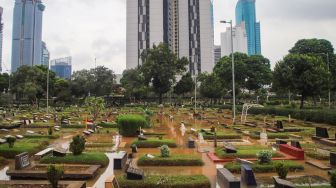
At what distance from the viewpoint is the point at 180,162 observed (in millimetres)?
14164

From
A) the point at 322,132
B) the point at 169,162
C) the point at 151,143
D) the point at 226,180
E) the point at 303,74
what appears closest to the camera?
the point at 226,180

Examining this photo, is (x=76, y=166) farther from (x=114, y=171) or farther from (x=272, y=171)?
(x=272, y=171)

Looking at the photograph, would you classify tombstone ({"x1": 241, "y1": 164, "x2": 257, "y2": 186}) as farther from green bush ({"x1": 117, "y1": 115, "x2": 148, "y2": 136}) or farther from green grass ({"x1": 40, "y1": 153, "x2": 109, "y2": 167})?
green bush ({"x1": 117, "y1": 115, "x2": 148, "y2": 136})

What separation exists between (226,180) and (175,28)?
123526mm

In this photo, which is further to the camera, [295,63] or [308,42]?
[308,42]

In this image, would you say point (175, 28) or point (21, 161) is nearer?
point (21, 161)

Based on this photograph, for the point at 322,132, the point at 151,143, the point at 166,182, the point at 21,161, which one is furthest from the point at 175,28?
the point at 166,182

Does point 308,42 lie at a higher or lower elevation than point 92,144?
higher

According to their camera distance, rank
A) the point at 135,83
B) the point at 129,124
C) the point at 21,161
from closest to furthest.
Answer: the point at 21,161 → the point at 129,124 → the point at 135,83

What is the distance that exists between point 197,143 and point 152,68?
4840 centimetres

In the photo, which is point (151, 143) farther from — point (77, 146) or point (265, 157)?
point (265, 157)

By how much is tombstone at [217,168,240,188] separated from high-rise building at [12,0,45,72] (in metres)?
144

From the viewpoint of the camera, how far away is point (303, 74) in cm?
4078

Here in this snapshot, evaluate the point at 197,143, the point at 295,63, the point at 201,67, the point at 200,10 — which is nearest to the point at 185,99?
the point at 201,67
